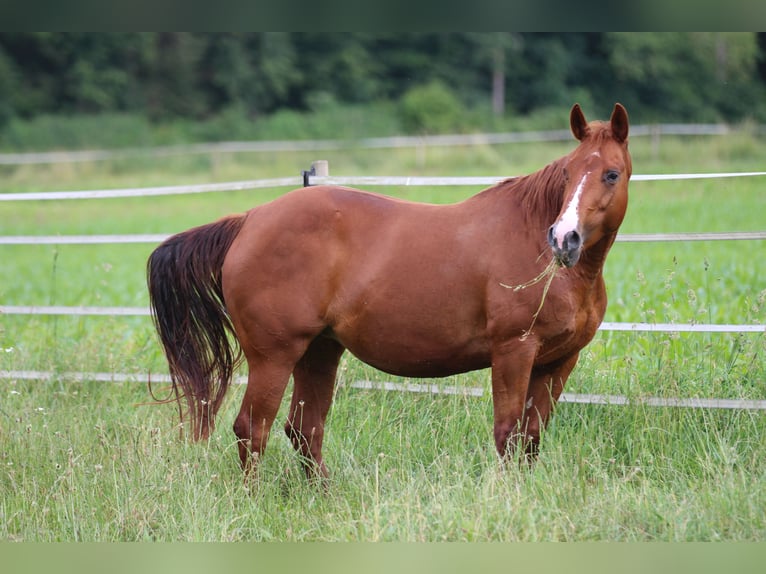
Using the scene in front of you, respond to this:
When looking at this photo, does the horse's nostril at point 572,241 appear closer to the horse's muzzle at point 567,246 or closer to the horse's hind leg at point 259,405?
the horse's muzzle at point 567,246

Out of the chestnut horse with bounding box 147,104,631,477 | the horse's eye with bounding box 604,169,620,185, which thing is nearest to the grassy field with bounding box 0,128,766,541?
the chestnut horse with bounding box 147,104,631,477

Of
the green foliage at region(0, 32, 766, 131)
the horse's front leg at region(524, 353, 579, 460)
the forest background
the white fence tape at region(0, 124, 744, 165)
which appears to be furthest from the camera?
the green foliage at region(0, 32, 766, 131)

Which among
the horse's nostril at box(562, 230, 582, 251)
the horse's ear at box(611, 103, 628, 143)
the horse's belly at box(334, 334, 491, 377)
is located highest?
the horse's ear at box(611, 103, 628, 143)

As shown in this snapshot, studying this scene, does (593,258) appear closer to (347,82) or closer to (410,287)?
(410,287)

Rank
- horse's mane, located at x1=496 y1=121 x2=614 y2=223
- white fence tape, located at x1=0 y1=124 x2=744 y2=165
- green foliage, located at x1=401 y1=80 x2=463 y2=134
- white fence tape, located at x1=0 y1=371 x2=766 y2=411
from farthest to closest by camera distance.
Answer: green foliage, located at x1=401 y1=80 x2=463 y2=134 < white fence tape, located at x1=0 y1=124 x2=744 y2=165 < white fence tape, located at x1=0 y1=371 x2=766 y2=411 < horse's mane, located at x1=496 y1=121 x2=614 y2=223

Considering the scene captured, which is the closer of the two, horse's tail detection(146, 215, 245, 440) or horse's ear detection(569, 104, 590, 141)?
horse's ear detection(569, 104, 590, 141)

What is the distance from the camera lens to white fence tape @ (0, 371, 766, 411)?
15.8 ft

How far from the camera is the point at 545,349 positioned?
405 centimetres

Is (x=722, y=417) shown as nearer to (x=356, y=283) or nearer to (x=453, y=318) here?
(x=453, y=318)

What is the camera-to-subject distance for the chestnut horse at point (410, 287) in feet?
13.0

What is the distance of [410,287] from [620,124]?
126cm

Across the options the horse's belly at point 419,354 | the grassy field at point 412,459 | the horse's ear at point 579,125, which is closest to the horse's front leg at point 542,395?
the grassy field at point 412,459

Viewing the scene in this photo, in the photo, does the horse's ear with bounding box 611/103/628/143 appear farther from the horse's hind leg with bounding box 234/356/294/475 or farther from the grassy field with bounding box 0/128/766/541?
the horse's hind leg with bounding box 234/356/294/475

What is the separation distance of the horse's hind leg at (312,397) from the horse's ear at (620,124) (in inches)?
73.1
